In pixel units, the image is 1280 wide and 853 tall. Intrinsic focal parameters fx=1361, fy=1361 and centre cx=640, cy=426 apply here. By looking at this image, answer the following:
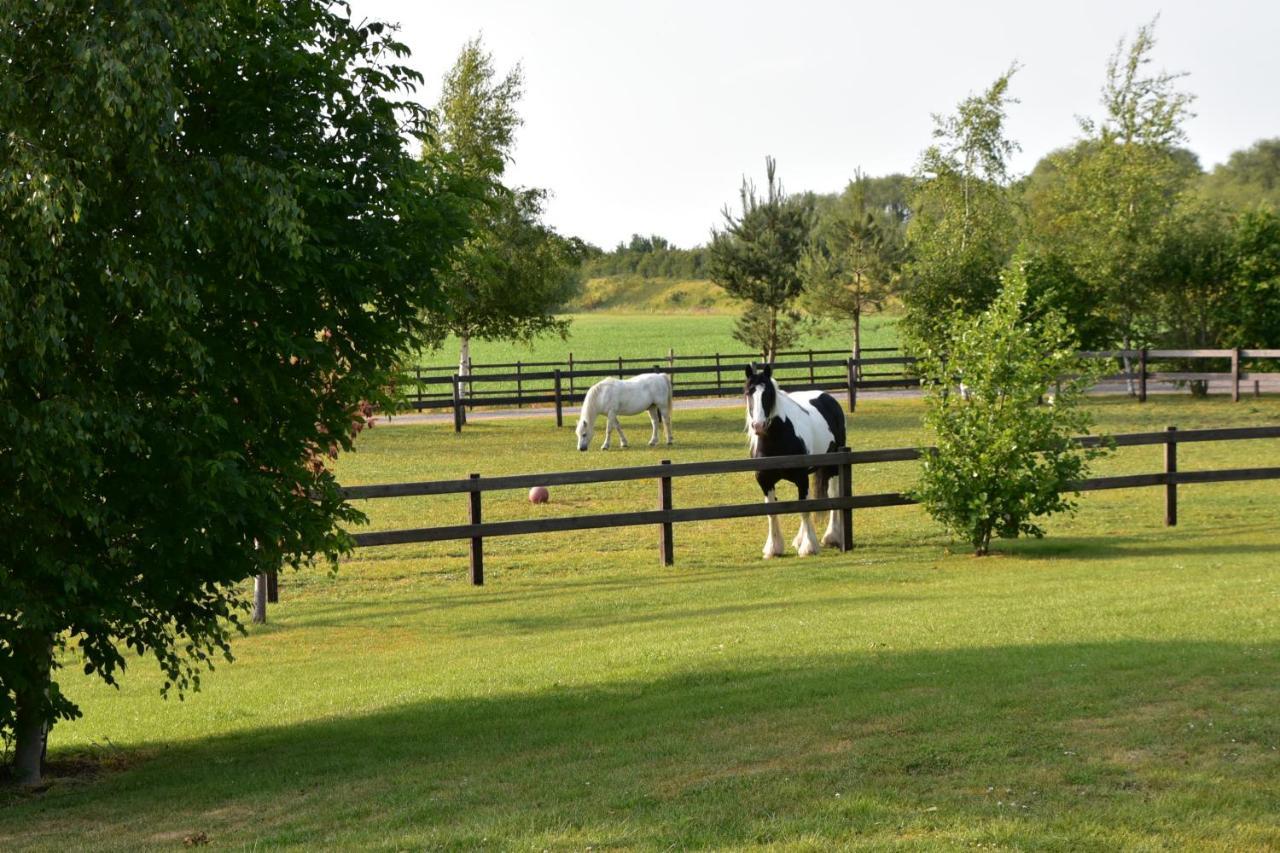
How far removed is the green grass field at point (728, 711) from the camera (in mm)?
5781

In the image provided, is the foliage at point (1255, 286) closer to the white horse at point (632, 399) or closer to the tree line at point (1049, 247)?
the tree line at point (1049, 247)

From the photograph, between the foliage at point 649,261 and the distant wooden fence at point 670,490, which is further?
the foliage at point 649,261

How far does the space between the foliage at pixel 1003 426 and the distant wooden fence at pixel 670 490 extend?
1.40 ft

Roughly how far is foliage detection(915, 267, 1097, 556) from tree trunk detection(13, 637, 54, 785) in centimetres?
974

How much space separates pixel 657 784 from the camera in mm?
6391

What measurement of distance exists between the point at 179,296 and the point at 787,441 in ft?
35.0

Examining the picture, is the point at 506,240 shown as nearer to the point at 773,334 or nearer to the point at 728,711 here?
the point at 773,334

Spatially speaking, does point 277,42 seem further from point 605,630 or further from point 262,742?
point 605,630

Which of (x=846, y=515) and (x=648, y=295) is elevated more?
(x=648, y=295)

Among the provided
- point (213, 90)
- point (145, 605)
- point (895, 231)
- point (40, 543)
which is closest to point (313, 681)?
point (145, 605)

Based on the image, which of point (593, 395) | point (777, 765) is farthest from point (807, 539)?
point (593, 395)

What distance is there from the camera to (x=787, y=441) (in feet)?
55.0

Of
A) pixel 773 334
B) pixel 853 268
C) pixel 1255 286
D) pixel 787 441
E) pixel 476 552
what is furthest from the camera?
pixel 773 334

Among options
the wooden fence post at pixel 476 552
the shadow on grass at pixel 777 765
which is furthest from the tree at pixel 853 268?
the shadow on grass at pixel 777 765
